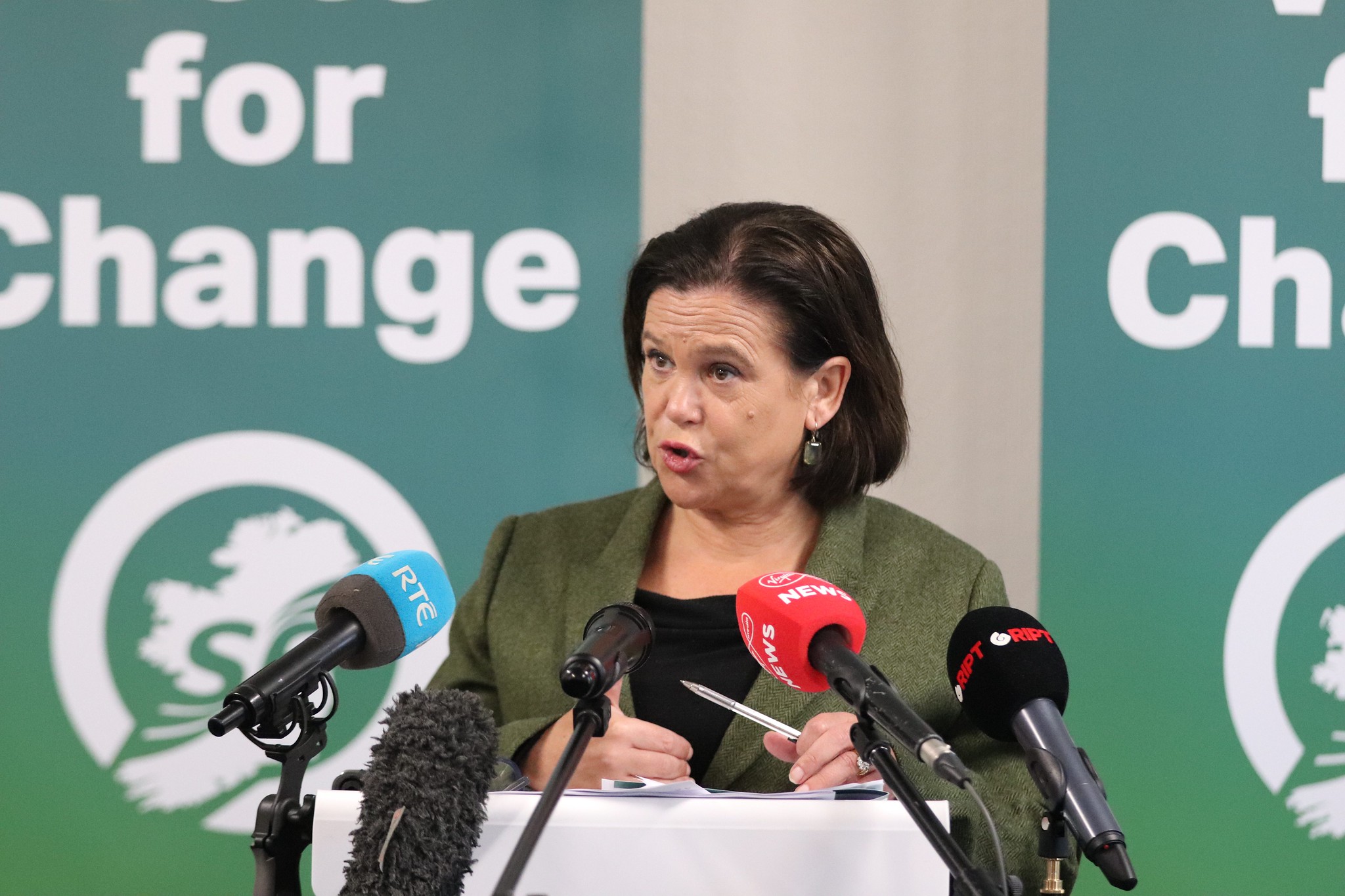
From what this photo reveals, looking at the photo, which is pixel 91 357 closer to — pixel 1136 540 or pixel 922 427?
pixel 922 427

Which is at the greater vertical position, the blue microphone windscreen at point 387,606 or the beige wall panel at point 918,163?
the beige wall panel at point 918,163

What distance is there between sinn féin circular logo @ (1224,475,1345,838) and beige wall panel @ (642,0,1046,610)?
1.72 feet

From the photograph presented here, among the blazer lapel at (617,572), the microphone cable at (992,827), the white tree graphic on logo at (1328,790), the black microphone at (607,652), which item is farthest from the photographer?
the white tree graphic on logo at (1328,790)

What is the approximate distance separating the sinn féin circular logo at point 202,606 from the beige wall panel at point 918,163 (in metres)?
1.09

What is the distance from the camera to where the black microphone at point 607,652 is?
44.9 inches

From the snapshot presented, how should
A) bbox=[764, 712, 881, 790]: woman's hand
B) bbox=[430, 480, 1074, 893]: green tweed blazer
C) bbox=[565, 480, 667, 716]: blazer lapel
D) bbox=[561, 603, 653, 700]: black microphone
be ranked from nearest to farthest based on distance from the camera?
1. bbox=[561, 603, 653, 700]: black microphone
2. bbox=[764, 712, 881, 790]: woman's hand
3. bbox=[430, 480, 1074, 893]: green tweed blazer
4. bbox=[565, 480, 667, 716]: blazer lapel

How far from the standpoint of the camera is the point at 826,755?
1622 millimetres

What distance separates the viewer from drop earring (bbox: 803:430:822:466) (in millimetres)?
2301

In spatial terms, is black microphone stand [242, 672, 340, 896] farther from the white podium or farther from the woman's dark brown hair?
the woman's dark brown hair

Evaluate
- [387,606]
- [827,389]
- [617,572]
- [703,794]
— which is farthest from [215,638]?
[703,794]

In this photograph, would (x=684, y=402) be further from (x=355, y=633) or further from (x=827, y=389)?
(x=355, y=633)

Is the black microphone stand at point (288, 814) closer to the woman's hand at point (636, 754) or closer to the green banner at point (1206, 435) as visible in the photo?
the woman's hand at point (636, 754)

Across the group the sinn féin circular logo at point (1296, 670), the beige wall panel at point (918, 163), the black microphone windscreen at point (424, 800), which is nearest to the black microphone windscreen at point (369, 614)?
the black microphone windscreen at point (424, 800)

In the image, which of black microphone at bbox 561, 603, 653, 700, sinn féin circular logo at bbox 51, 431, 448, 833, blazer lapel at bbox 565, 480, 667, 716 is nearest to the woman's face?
blazer lapel at bbox 565, 480, 667, 716
